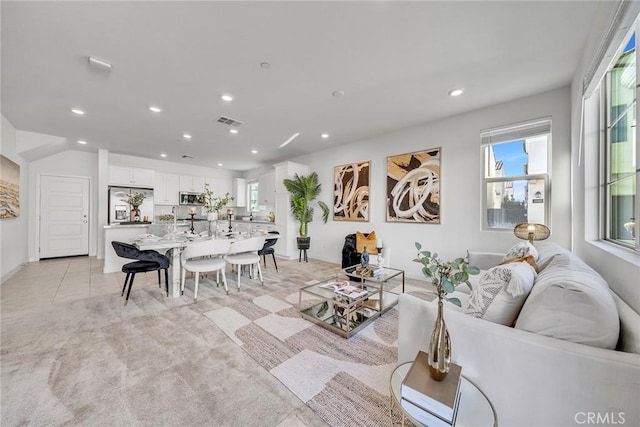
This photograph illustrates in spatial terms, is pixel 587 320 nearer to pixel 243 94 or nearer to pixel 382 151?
pixel 243 94

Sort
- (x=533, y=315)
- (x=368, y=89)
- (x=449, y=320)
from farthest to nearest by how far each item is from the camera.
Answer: (x=368, y=89), (x=449, y=320), (x=533, y=315)

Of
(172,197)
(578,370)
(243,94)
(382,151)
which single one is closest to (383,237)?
(382,151)

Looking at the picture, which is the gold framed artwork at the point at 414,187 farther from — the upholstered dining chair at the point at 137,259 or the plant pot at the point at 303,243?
the upholstered dining chair at the point at 137,259

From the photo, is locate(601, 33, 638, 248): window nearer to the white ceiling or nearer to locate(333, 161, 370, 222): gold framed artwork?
the white ceiling

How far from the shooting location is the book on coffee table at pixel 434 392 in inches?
34.9

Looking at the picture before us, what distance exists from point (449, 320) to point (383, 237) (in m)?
3.43

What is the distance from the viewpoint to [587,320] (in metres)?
0.93

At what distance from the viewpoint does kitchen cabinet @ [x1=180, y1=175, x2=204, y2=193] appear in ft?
23.6

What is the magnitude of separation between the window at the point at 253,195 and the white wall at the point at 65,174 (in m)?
4.05

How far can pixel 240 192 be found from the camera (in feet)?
27.3

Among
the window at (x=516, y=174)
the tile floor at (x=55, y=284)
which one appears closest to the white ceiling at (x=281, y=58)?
the window at (x=516, y=174)

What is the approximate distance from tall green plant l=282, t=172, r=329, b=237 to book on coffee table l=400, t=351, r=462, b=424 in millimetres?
4558

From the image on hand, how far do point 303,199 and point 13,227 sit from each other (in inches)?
212

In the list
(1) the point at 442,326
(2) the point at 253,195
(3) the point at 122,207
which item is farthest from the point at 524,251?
(3) the point at 122,207
